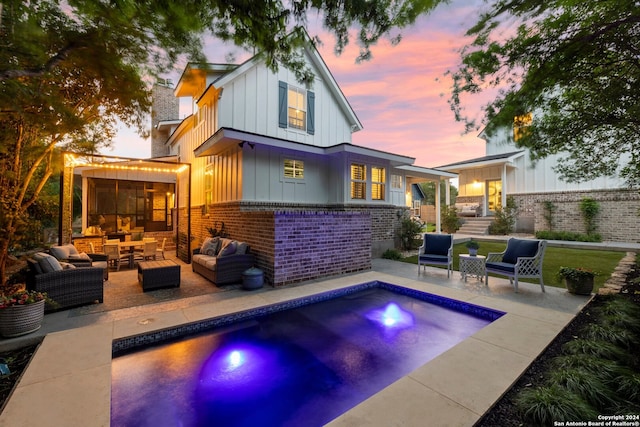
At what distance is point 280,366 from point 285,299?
6.39 ft

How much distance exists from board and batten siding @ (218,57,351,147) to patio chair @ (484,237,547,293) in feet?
25.5

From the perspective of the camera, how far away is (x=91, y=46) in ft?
13.4

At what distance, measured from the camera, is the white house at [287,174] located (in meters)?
7.16

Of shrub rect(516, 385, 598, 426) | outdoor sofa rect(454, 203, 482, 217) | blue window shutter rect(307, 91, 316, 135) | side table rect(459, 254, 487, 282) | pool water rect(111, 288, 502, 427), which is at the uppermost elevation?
blue window shutter rect(307, 91, 316, 135)

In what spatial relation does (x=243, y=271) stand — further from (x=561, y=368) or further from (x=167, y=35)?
(x=561, y=368)

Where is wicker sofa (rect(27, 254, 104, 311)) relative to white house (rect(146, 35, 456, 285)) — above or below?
below

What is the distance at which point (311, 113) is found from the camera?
36.3 ft

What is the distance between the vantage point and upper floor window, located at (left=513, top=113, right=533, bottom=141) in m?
4.52

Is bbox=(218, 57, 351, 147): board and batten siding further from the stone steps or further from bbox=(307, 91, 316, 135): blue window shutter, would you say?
the stone steps

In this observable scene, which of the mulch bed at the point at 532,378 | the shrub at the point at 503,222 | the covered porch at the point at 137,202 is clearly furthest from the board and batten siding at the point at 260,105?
the shrub at the point at 503,222

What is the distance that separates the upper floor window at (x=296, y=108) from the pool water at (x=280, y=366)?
772cm

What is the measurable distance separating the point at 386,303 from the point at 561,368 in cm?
321

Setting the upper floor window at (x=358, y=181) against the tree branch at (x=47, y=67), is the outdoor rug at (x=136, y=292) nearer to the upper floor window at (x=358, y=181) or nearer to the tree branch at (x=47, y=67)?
the tree branch at (x=47, y=67)

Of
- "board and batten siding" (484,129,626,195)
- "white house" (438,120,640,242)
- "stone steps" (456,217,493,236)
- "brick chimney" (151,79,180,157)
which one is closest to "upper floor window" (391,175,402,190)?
"white house" (438,120,640,242)
